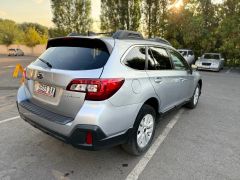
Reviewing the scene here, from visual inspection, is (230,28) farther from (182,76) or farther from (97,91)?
(97,91)

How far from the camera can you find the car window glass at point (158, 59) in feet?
10.9

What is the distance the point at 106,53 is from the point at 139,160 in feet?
5.31

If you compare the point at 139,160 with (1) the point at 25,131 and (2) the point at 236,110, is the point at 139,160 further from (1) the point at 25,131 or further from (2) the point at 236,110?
(2) the point at 236,110

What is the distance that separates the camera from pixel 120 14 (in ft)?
89.6

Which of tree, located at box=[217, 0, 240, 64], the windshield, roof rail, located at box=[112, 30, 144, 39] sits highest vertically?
tree, located at box=[217, 0, 240, 64]

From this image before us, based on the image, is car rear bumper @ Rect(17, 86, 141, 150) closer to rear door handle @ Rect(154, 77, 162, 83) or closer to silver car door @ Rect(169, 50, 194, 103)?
rear door handle @ Rect(154, 77, 162, 83)

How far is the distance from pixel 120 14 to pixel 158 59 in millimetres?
25514

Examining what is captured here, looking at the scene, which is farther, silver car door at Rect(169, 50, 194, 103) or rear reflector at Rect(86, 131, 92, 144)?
silver car door at Rect(169, 50, 194, 103)

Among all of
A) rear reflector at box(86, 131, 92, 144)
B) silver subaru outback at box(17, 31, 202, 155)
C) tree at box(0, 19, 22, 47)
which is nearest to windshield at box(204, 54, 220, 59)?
silver subaru outback at box(17, 31, 202, 155)

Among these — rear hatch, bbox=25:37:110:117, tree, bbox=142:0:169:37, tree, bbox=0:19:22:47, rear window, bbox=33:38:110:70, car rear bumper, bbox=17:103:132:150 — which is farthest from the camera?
tree, bbox=0:19:22:47

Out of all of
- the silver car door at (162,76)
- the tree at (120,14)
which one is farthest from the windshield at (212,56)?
the silver car door at (162,76)

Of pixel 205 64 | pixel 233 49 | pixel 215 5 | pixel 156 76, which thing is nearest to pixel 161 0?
pixel 215 5

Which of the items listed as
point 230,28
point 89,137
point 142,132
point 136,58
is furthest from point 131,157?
point 230,28

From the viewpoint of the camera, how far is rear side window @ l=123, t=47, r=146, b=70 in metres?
2.81
